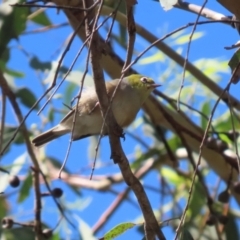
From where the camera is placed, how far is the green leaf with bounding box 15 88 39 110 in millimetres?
3098

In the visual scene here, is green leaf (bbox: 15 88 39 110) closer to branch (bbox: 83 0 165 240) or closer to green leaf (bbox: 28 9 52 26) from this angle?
green leaf (bbox: 28 9 52 26)

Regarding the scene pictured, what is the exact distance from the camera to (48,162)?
3.79 metres

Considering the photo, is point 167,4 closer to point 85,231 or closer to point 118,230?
point 118,230

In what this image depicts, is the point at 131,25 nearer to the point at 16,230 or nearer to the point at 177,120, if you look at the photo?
the point at 16,230

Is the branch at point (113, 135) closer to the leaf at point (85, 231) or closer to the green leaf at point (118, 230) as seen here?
the green leaf at point (118, 230)

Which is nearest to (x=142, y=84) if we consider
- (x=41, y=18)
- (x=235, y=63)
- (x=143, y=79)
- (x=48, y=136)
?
(x=143, y=79)

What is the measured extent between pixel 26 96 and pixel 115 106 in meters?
0.56

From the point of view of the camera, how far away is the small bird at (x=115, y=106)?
2.63m

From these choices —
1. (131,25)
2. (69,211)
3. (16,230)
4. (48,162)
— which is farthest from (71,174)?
(131,25)

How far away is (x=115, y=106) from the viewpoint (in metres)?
2.67

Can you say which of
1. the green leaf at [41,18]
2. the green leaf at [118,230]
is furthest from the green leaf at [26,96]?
the green leaf at [118,230]

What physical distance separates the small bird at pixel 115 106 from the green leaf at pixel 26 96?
8.9 inches

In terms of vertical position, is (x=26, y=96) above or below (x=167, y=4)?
above

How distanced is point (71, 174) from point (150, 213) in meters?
2.17
